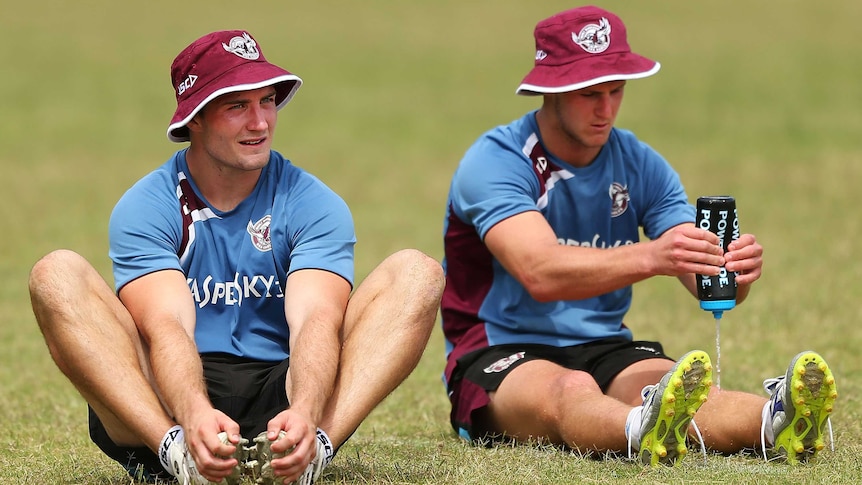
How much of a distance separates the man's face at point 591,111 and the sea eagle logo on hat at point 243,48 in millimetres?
1671

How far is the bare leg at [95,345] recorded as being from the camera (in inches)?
213

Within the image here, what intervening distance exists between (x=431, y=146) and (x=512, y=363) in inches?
622

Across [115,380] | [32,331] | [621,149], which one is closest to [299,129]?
[32,331]

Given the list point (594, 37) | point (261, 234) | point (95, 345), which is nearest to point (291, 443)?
point (95, 345)

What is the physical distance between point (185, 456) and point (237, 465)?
0.28 m

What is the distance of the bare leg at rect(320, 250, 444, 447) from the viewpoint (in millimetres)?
5617

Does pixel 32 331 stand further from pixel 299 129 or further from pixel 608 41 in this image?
pixel 299 129

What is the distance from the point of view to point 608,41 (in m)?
6.96

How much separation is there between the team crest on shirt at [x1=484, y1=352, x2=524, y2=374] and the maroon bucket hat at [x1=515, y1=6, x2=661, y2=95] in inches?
51.2

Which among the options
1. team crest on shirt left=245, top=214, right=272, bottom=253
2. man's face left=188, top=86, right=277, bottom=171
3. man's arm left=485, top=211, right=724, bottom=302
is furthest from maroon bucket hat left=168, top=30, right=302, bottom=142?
man's arm left=485, top=211, right=724, bottom=302

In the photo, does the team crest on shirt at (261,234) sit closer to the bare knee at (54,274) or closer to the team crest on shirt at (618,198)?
the bare knee at (54,274)

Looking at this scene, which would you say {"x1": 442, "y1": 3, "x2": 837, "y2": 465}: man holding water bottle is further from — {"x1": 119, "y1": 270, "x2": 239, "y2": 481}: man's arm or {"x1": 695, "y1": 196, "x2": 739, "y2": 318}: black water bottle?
{"x1": 119, "y1": 270, "x2": 239, "y2": 481}: man's arm

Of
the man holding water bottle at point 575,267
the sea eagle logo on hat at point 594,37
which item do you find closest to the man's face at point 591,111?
the man holding water bottle at point 575,267

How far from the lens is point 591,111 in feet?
22.8
